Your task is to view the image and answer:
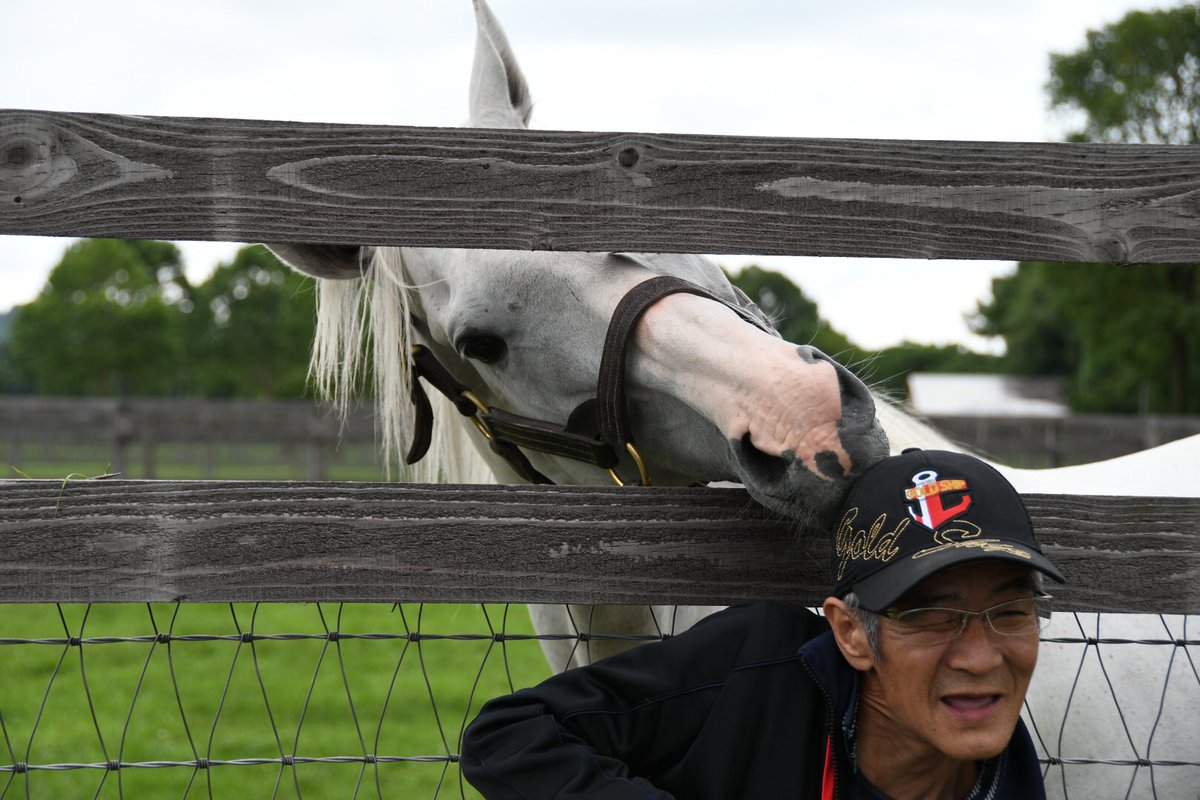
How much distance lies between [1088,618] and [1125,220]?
989mm

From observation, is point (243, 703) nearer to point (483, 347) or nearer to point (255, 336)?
point (483, 347)

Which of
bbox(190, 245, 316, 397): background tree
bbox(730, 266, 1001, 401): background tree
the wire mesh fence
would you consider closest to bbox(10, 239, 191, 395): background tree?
bbox(190, 245, 316, 397): background tree

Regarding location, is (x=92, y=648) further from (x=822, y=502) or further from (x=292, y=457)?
(x=292, y=457)

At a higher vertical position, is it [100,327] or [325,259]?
[325,259]

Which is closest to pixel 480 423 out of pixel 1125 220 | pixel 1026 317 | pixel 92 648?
pixel 1125 220

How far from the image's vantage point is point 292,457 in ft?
75.4

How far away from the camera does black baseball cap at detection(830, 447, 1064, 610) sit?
1.47m

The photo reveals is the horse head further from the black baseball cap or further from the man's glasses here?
the man's glasses

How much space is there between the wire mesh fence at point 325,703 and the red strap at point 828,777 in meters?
0.47

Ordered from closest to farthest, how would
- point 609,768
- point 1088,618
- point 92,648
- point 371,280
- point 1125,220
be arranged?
point 609,768 < point 1125,220 < point 1088,618 < point 371,280 < point 92,648

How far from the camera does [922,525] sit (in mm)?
1502

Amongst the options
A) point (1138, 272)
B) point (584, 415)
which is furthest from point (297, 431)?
point (1138, 272)

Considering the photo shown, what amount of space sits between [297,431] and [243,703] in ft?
34.5

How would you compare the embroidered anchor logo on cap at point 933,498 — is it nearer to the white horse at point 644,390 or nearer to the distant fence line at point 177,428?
the white horse at point 644,390
